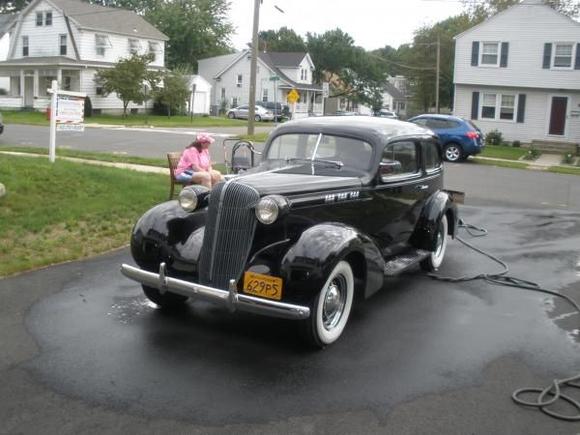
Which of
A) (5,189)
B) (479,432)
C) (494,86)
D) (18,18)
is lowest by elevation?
(479,432)

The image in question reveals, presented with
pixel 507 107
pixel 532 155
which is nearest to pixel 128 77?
pixel 507 107

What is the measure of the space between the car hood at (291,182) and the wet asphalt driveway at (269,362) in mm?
1214

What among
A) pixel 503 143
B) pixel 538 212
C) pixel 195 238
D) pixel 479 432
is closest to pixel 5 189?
pixel 195 238

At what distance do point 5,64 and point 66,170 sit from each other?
1521 inches

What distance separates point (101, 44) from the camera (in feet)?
149

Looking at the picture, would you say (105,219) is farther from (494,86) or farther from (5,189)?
(494,86)

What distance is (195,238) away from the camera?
555cm

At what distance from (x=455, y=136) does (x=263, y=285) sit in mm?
19764

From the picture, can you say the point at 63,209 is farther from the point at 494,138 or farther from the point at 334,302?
the point at 494,138

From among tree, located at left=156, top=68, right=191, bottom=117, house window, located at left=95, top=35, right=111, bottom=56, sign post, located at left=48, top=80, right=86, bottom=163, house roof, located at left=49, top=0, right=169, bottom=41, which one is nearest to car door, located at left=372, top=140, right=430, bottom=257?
sign post, located at left=48, top=80, right=86, bottom=163

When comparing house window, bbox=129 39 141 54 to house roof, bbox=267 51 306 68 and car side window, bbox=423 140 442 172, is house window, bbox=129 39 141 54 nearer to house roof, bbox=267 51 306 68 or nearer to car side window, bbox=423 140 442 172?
house roof, bbox=267 51 306 68

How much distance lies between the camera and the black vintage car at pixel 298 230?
4945mm

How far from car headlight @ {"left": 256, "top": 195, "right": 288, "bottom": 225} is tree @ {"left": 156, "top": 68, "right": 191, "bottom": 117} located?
40.0 metres

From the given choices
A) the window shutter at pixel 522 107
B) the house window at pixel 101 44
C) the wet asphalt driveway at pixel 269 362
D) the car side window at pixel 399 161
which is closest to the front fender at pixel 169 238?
the wet asphalt driveway at pixel 269 362
